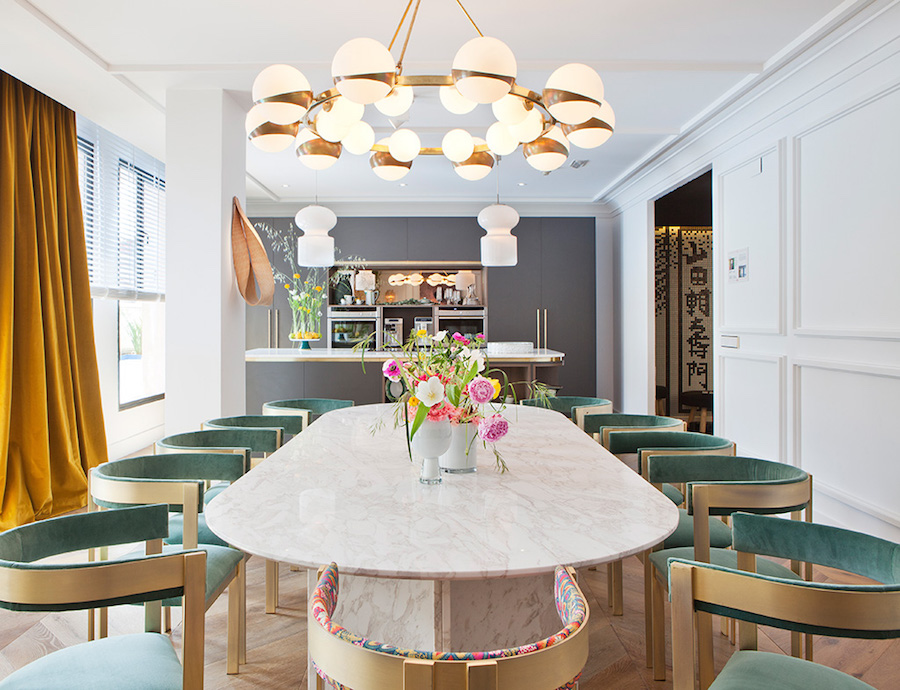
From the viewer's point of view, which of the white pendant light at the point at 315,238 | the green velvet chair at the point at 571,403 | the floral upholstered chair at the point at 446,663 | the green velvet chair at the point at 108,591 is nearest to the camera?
the floral upholstered chair at the point at 446,663

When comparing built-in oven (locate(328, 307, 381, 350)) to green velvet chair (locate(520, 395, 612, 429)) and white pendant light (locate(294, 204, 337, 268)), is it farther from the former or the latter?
green velvet chair (locate(520, 395, 612, 429))

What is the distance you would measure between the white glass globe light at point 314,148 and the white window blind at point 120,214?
290 centimetres

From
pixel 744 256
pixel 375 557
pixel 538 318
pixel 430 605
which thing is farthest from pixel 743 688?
pixel 538 318

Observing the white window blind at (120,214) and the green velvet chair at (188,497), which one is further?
the white window blind at (120,214)

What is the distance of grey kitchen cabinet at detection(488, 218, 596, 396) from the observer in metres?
7.59

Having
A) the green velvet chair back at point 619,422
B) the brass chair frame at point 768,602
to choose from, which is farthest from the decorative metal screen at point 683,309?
the brass chair frame at point 768,602

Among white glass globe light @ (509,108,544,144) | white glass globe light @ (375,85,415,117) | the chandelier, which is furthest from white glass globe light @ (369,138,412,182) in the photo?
white glass globe light @ (509,108,544,144)

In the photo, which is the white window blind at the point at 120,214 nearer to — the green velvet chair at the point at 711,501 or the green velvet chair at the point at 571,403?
the green velvet chair at the point at 571,403

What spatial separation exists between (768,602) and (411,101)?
6.48 feet

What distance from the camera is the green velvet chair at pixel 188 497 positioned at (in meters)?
1.67

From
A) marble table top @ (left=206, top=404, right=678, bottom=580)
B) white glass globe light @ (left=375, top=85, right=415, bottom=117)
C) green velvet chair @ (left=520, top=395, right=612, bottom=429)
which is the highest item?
white glass globe light @ (left=375, top=85, right=415, bottom=117)

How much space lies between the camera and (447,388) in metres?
1.67

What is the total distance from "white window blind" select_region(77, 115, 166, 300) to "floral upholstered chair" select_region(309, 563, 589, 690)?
4.56 m

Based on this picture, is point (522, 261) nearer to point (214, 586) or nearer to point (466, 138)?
point (466, 138)
